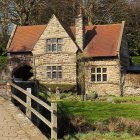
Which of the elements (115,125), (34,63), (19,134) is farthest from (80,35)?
(19,134)

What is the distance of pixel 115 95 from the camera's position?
119 ft

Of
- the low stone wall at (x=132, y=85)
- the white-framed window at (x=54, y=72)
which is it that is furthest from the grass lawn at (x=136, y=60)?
the white-framed window at (x=54, y=72)

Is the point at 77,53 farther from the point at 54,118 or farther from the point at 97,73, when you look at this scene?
the point at 54,118

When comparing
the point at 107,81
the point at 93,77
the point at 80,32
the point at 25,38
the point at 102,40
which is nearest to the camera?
the point at 107,81

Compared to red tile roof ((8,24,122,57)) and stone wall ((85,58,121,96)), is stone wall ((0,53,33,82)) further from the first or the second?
stone wall ((85,58,121,96))

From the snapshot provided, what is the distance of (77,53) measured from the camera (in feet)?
120

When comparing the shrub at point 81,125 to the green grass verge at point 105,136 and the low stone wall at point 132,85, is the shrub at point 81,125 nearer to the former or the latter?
the green grass verge at point 105,136

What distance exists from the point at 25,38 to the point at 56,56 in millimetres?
5330

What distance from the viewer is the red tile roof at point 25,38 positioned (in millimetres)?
39656

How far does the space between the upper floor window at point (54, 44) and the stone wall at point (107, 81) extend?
338cm

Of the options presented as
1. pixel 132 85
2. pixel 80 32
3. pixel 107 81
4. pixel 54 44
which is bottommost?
pixel 132 85

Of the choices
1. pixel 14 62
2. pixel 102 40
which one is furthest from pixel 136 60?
pixel 14 62

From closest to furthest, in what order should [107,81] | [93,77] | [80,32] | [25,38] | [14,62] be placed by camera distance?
[107,81] < [93,77] < [80,32] < [14,62] < [25,38]

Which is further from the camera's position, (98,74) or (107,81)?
(98,74)
